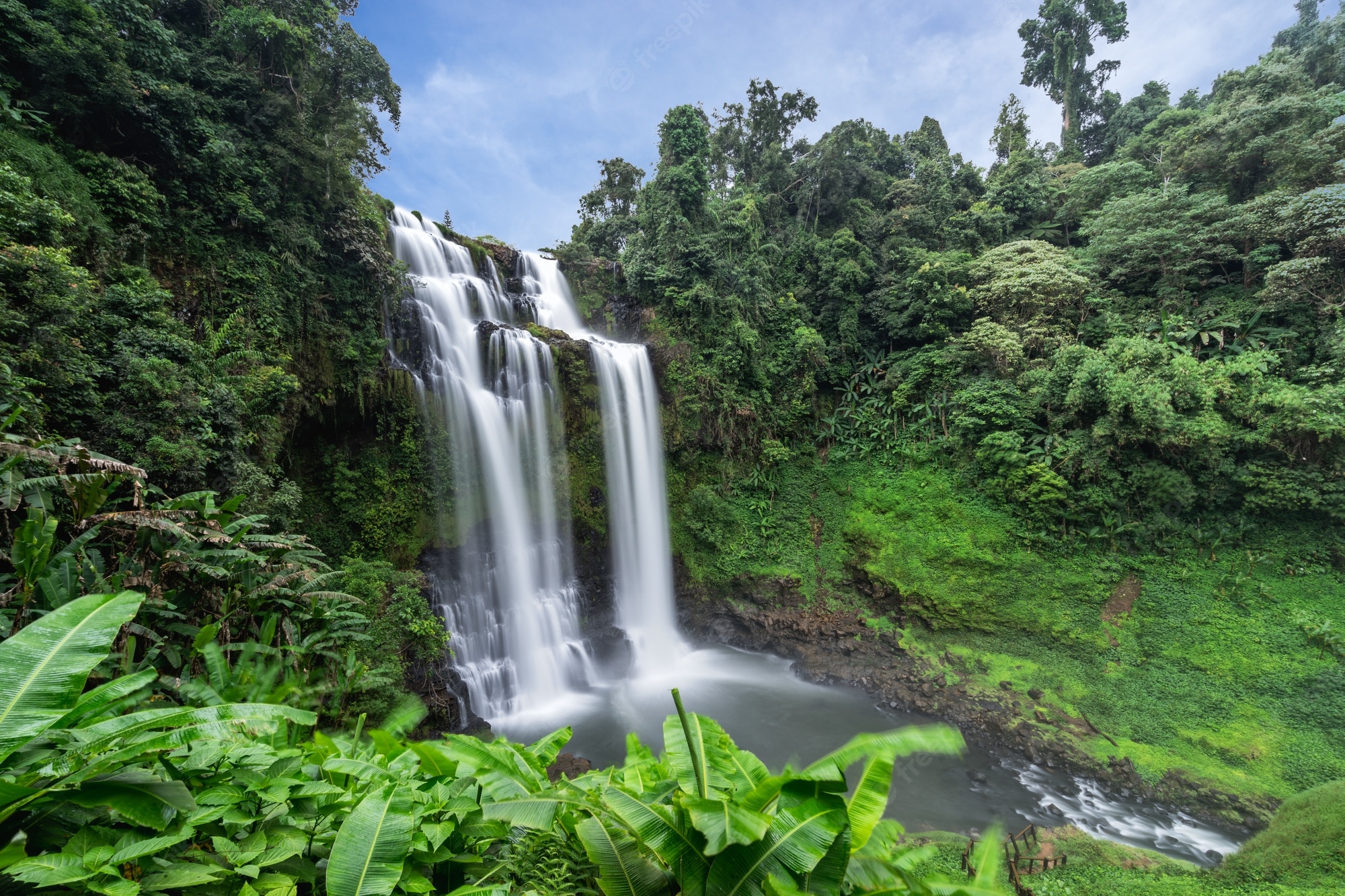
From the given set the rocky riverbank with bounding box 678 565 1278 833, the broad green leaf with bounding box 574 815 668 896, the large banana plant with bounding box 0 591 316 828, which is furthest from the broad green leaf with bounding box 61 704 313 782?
the rocky riverbank with bounding box 678 565 1278 833

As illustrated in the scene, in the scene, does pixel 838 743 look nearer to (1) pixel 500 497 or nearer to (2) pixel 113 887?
(1) pixel 500 497

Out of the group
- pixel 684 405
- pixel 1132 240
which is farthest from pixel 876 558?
pixel 1132 240

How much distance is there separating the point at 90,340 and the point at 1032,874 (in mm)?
12257

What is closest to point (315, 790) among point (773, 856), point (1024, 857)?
point (773, 856)

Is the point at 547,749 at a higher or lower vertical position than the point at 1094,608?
higher

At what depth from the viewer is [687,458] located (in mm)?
14852

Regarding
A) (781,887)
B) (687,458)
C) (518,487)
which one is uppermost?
(687,458)

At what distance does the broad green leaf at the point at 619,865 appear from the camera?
1.34 m

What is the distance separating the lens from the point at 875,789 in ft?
5.00

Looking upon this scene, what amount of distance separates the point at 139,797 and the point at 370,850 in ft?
1.77

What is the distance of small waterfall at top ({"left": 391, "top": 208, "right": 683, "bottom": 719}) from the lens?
10.8 meters

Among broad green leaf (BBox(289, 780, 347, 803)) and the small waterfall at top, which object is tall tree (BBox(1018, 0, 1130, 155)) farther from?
broad green leaf (BBox(289, 780, 347, 803))

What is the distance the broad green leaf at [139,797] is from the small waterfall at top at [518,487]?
377 inches

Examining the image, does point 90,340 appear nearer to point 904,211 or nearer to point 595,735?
point 595,735
